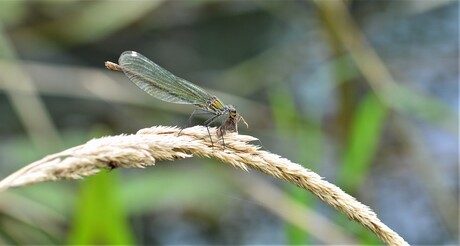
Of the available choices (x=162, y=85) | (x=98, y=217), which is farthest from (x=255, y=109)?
(x=162, y=85)

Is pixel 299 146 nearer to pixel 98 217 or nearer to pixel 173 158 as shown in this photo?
pixel 98 217

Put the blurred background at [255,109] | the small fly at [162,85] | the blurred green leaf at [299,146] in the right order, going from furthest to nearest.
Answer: the blurred background at [255,109]
the blurred green leaf at [299,146]
the small fly at [162,85]

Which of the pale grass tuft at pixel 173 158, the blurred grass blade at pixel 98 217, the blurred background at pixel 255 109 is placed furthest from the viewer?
the blurred background at pixel 255 109

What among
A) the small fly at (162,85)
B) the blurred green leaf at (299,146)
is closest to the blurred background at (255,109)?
the blurred green leaf at (299,146)

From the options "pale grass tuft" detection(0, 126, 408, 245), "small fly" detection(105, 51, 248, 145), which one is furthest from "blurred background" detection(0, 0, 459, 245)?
"pale grass tuft" detection(0, 126, 408, 245)

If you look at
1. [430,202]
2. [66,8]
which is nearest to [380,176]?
[430,202]

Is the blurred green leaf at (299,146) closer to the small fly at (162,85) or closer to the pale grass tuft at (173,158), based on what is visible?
the small fly at (162,85)

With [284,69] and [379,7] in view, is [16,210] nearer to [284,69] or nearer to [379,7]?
[284,69]

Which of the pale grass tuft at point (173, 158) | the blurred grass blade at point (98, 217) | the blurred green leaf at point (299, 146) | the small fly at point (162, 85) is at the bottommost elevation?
the pale grass tuft at point (173, 158)
